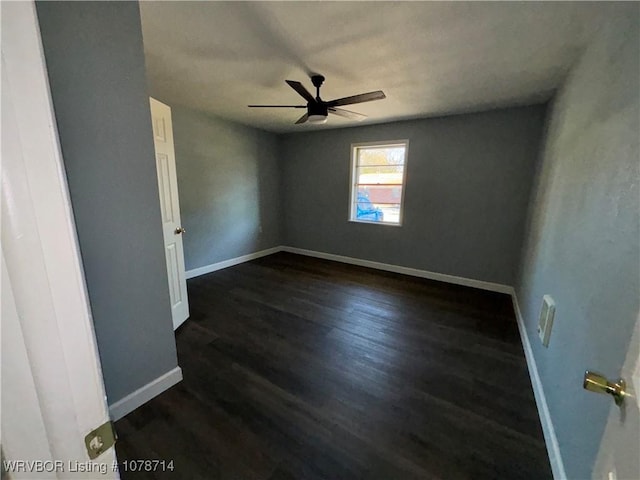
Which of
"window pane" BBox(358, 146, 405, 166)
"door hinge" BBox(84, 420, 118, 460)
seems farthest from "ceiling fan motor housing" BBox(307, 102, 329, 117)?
"door hinge" BBox(84, 420, 118, 460)

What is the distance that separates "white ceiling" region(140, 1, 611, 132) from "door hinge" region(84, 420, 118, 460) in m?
1.97

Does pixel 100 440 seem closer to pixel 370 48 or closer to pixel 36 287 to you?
pixel 36 287

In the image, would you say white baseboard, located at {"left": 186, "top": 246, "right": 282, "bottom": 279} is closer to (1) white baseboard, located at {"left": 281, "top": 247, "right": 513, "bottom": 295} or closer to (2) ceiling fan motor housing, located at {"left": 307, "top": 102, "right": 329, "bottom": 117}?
(1) white baseboard, located at {"left": 281, "top": 247, "right": 513, "bottom": 295}

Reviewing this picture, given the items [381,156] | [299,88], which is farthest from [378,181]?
[299,88]

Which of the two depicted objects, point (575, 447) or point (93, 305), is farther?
point (93, 305)

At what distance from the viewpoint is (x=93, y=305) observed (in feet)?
4.55

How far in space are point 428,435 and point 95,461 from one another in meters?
1.59

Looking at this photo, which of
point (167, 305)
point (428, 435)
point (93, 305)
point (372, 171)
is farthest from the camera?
point (372, 171)

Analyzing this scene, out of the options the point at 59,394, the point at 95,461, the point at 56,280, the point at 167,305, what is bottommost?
the point at 167,305

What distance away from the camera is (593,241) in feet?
4.09

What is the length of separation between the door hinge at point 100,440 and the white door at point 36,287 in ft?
0.06

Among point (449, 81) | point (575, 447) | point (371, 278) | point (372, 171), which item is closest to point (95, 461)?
point (575, 447)

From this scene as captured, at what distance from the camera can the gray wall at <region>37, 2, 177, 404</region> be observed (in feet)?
4.01

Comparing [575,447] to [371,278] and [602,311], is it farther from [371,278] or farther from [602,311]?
[371,278]
